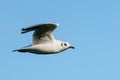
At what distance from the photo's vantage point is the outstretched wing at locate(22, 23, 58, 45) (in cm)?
3363

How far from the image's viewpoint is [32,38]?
3447cm

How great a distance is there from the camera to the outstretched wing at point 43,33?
3363 centimetres

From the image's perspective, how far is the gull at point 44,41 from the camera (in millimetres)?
33594

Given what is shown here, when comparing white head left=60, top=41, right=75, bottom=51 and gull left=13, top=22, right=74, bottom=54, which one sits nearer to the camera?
gull left=13, top=22, right=74, bottom=54

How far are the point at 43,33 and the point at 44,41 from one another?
696 millimetres

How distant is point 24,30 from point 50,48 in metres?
2.73

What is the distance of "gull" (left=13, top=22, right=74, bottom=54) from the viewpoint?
33.6 metres

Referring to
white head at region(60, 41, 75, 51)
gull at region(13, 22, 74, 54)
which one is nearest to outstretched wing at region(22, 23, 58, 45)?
gull at region(13, 22, 74, 54)

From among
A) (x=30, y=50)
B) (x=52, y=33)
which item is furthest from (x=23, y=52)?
(x=52, y=33)

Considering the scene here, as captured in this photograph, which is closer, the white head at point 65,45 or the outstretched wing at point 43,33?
the outstretched wing at point 43,33

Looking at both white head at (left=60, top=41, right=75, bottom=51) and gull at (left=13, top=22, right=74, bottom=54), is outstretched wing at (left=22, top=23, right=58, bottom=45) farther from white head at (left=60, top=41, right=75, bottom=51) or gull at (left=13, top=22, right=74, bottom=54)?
white head at (left=60, top=41, right=75, bottom=51)

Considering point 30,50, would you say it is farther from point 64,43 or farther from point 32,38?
point 64,43

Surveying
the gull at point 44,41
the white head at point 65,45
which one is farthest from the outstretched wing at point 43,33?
the white head at point 65,45

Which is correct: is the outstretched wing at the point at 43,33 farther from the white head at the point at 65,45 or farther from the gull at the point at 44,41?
the white head at the point at 65,45
